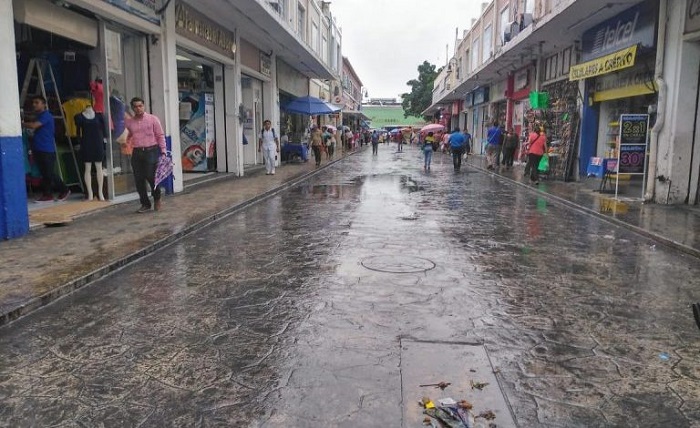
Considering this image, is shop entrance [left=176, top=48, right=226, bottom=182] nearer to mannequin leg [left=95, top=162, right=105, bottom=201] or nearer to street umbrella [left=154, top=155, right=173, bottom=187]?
mannequin leg [left=95, top=162, right=105, bottom=201]

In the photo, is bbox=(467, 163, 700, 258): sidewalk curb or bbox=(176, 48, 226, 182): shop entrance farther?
bbox=(176, 48, 226, 182): shop entrance

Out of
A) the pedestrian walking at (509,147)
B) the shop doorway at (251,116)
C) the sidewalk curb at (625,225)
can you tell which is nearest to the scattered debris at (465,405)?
the sidewalk curb at (625,225)

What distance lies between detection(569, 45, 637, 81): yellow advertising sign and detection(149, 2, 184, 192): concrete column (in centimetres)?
1049

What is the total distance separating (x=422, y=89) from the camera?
76.9m

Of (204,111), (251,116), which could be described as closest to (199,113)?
(204,111)

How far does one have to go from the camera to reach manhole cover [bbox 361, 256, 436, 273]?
642 centimetres

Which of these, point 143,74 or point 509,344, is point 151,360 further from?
point 143,74

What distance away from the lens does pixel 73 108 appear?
10734mm

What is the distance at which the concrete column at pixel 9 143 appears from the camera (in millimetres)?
7258

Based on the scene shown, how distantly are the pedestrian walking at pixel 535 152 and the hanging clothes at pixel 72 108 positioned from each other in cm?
1257

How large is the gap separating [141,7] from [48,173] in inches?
152

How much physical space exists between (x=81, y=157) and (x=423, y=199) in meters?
7.30

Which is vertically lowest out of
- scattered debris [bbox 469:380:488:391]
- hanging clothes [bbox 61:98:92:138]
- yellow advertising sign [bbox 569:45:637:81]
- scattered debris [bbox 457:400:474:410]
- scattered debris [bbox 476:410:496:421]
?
scattered debris [bbox 476:410:496:421]

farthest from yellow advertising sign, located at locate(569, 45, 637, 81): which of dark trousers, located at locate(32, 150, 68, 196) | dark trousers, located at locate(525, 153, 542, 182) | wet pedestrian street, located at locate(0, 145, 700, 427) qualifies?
dark trousers, located at locate(32, 150, 68, 196)
